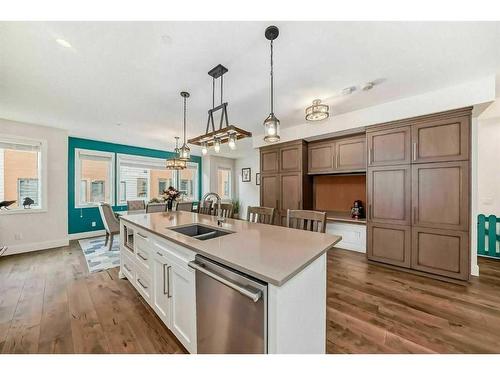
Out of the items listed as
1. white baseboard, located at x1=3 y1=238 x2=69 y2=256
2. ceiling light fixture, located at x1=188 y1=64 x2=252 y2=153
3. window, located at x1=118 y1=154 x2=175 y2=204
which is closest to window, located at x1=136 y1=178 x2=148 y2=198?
window, located at x1=118 y1=154 x2=175 y2=204

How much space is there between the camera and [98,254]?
11.9 ft

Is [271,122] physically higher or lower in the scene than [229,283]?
higher

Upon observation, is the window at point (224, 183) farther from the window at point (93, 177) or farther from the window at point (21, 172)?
the window at point (21, 172)

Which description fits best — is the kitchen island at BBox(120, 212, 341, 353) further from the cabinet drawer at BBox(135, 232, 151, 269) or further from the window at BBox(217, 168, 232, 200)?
the window at BBox(217, 168, 232, 200)

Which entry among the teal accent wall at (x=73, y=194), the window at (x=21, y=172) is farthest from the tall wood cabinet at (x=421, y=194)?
the window at (x=21, y=172)

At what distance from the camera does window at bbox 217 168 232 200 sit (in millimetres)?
7561

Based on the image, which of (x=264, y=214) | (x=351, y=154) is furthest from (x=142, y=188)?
(x=351, y=154)

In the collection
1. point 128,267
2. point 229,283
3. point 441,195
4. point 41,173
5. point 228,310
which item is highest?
point 41,173

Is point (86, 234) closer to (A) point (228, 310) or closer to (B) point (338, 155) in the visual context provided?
(A) point (228, 310)

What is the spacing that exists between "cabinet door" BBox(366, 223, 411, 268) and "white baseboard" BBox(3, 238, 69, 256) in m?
6.07

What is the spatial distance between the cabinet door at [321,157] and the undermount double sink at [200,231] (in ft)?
9.21

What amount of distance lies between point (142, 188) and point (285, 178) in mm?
4278

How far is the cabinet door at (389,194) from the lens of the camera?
2891 mm
